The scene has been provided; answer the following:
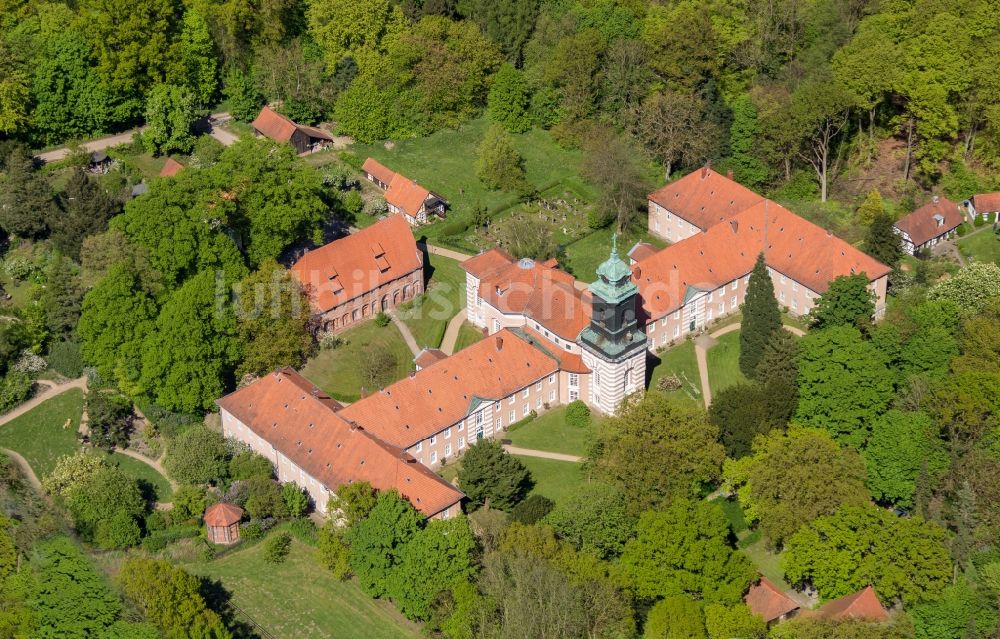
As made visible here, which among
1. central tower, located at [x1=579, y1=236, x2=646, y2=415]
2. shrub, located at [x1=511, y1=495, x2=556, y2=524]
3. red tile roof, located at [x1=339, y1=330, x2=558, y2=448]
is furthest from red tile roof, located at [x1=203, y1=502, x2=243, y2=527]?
central tower, located at [x1=579, y1=236, x2=646, y2=415]

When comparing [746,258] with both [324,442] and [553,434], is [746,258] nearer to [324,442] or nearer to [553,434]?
[553,434]

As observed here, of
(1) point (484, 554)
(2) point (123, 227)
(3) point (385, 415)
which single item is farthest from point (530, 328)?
(2) point (123, 227)

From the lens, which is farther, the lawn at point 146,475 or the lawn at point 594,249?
the lawn at point 594,249

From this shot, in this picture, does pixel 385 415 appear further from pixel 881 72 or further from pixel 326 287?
pixel 881 72

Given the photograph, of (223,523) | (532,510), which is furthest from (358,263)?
(532,510)

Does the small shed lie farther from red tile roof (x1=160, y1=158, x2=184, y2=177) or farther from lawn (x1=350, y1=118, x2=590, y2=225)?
red tile roof (x1=160, y1=158, x2=184, y2=177)

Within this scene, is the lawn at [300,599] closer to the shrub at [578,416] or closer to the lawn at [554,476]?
the lawn at [554,476]

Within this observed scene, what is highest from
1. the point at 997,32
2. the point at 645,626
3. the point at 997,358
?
the point at 997,32

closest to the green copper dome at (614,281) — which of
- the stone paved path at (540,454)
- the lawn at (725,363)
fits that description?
the stone paved path at (540,454)
